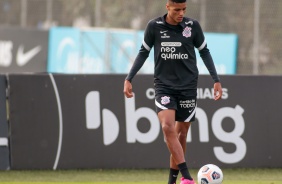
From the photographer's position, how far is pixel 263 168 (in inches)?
558

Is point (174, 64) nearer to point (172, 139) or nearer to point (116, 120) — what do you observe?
point (172, 139)

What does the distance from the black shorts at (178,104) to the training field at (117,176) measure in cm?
157

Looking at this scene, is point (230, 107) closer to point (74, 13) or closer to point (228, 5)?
point (228, 5)

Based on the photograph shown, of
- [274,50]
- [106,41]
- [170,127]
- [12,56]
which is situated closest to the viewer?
[170,127]

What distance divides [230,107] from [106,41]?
1305 centimetres

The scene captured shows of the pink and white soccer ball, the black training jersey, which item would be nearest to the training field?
the pink and white soccer ball

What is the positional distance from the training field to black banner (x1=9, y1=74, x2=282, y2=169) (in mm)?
137

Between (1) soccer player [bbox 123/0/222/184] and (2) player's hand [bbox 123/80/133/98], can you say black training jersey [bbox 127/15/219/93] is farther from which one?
(2) player's hand [bbox 123/80/133/98]

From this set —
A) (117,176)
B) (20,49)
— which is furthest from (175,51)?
(20,49)

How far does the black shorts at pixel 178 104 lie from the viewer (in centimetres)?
1116

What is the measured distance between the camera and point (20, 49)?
102ft

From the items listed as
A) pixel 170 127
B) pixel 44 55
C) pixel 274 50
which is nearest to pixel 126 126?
pixel 170 127

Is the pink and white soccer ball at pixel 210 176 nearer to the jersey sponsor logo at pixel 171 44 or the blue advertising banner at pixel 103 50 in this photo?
the jersey sponsor logo at pixel 171 44

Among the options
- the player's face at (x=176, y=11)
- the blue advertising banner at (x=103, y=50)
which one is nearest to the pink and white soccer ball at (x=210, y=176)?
the player's face at (x=176, y=11)
